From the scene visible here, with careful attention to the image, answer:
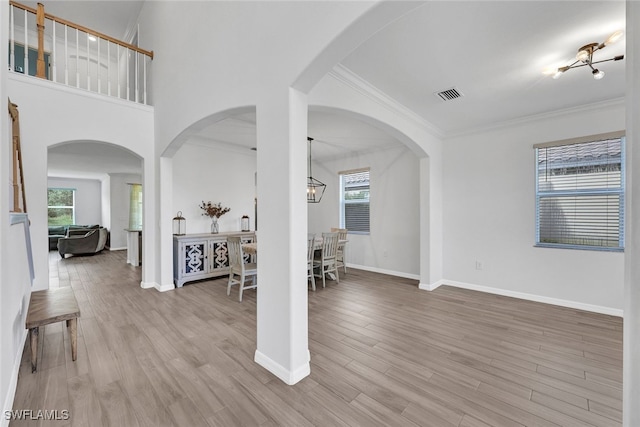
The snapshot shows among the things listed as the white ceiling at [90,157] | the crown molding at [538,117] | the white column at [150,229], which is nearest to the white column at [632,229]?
the crown molding at [538,117]

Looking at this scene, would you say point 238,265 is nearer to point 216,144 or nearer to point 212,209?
point 212,209

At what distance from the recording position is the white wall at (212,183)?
508 cm

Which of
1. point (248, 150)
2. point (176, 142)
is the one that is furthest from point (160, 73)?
point (248, 150)

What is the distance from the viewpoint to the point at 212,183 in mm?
5477

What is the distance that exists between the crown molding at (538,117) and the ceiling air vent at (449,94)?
4.27ft

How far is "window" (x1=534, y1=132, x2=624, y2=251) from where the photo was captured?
3361mm

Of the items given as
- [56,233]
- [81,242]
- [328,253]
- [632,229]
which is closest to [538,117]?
[328,253]

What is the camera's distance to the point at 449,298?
3.96 metres

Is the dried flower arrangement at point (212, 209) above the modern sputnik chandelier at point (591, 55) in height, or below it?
below

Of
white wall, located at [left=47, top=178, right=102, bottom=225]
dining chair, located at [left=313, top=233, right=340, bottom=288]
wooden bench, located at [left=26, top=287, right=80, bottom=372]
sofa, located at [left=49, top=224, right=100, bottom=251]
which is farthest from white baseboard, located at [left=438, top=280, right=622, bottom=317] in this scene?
white wall, located at [left=47, top=178, right=102, bottom=225]

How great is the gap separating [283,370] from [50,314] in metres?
1.92

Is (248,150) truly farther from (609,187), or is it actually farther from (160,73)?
(609,187)

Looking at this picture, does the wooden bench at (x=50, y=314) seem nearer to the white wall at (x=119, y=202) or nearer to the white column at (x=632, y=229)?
the white column at (x=632, y=229)

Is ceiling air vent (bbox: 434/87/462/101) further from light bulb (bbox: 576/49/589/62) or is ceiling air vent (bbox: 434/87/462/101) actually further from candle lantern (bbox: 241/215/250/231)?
candle lantern (bbox: 241/215/250/231)
